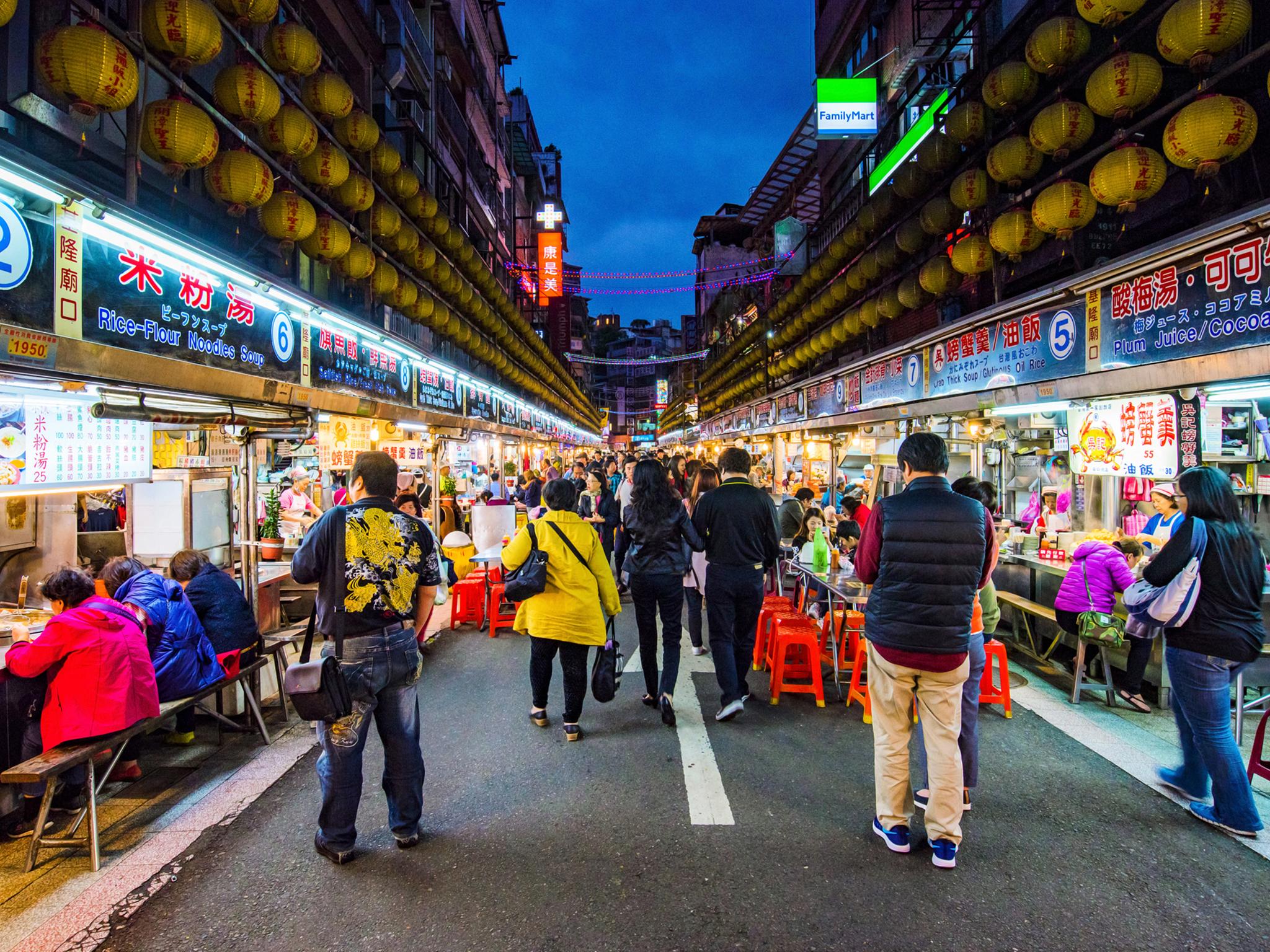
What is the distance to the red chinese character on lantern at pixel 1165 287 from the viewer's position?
540 cm

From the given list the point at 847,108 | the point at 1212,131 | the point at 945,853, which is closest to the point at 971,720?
the point at 945,853

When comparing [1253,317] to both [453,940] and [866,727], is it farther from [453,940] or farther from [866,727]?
[453,940]

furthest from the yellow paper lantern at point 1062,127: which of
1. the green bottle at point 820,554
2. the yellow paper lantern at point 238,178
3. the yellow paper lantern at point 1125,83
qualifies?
the yellow paper lantern at point 238,178

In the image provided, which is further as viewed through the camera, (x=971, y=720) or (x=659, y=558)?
(x=659, y=558)

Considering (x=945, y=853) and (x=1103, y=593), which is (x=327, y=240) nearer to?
(x=945, y=853)

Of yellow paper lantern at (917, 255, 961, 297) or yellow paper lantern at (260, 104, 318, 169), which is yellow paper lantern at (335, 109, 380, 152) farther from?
yellow paper lantern at (917, 255, 961, 297)

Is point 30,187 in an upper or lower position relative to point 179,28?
lower

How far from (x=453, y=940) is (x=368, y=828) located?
47.5 inches

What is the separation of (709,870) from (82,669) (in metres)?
3.94

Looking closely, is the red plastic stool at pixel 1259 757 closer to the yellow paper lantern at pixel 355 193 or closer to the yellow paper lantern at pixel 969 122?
the yellow paper lantern at pixel 969 122

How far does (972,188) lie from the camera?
7.72 meters

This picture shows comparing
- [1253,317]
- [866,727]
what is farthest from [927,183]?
[866,727]

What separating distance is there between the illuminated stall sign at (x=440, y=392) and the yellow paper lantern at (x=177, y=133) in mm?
7129

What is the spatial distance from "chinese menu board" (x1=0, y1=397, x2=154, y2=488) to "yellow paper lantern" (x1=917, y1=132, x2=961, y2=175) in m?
10.4
